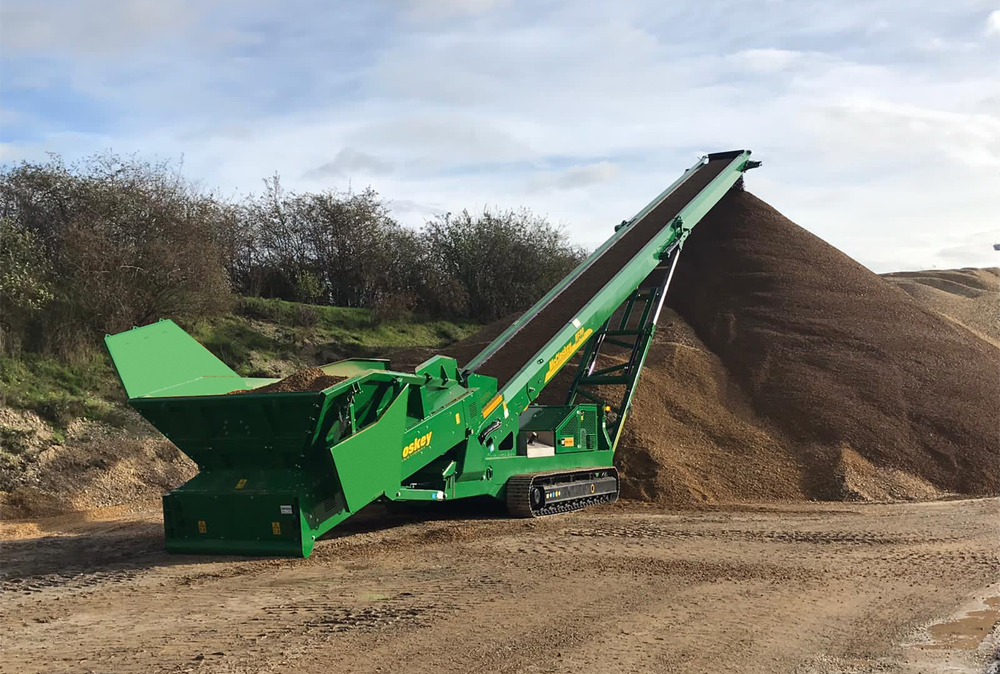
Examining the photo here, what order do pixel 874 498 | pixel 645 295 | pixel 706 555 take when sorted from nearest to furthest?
pixel 706 555
pixel 874 498
pixel 645 295

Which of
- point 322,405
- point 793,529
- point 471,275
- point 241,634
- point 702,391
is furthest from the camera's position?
point 471,275

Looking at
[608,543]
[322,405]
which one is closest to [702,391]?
[608,543]

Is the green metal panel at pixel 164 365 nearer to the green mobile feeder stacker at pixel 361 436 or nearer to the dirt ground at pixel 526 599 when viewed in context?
the green mobile feeder stacker at pixel 361 436

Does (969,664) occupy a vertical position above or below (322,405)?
below

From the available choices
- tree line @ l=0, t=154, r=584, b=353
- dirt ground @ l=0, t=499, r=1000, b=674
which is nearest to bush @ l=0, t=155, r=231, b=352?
tree line @ l=0, t=154, r=584, b=353

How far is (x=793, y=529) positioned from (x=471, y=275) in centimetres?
1837

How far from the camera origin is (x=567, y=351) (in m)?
12.1

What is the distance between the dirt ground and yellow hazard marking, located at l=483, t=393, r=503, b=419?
4.17 feet

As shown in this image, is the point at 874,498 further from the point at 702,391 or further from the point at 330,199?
the point at 330,199

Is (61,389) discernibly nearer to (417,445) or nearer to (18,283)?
(18,283)

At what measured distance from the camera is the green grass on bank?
14602mm

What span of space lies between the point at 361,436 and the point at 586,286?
21.2 feet

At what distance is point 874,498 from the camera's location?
13305 mm

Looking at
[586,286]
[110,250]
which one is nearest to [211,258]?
[110,250]
